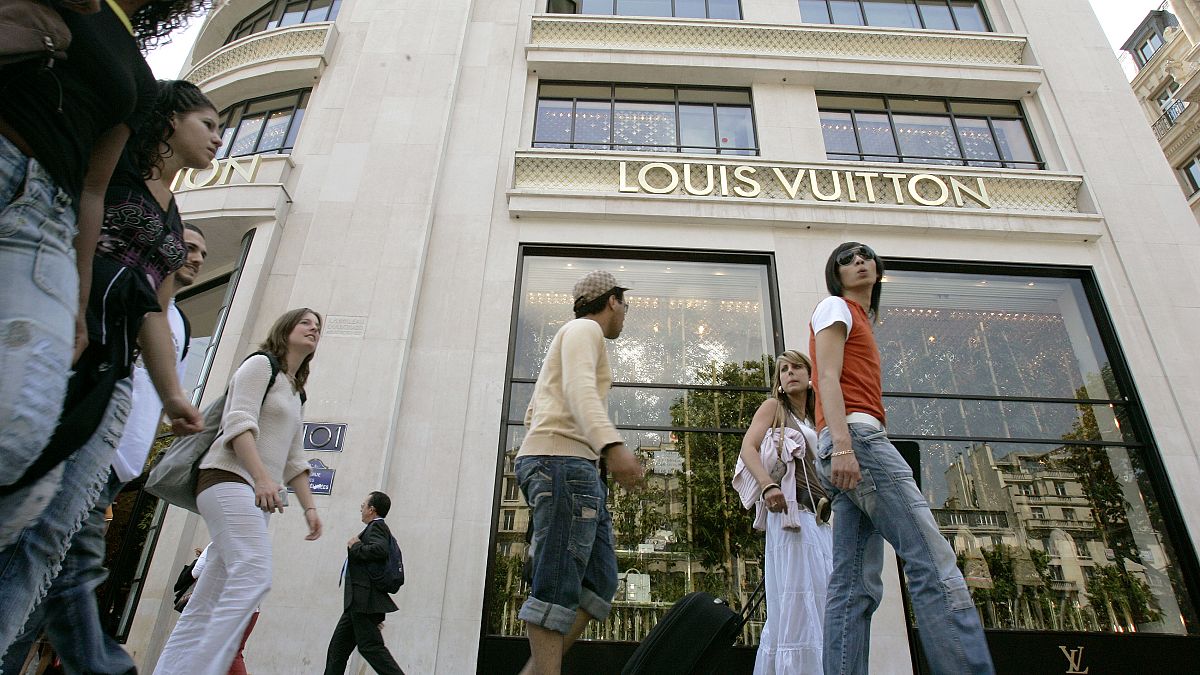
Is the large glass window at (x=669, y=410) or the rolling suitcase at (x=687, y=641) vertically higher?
the large glass window at (x=669, y=410)

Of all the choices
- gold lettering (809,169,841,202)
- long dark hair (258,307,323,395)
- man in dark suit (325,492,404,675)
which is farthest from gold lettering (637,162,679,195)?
long dark hair (258,307,323,395)

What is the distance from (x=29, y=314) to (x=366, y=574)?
4.42 m

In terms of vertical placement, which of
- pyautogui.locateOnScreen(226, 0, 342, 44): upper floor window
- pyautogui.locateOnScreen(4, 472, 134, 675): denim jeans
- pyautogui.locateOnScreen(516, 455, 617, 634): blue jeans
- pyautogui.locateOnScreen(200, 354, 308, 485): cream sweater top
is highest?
pyautogui.locateOnScreen(226, 0, 342, 44): upper floor window

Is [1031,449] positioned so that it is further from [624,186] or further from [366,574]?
[366,574]

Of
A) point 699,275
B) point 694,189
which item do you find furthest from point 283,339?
point 694,189

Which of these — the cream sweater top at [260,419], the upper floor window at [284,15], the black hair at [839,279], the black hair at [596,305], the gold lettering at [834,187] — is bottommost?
the cream sweater top at [260,419]

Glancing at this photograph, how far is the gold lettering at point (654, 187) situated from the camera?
28.8ft

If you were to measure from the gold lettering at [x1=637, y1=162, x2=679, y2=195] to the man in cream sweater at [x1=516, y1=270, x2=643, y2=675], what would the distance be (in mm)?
6185

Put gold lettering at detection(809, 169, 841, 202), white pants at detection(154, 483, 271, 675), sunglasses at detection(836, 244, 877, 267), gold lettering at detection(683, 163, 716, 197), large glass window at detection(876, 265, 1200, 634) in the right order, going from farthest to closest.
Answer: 1. gold lettering at detection(683, 163, 716, 197)
2. gold lettering at detection(809, 169, 841, 202)
3. large glass window at detection(876, 265, 1200, 634)
4. sunglasses at detection(836, 244, 877, 267)
5. white pants at detection(154, 483, 271, 675)

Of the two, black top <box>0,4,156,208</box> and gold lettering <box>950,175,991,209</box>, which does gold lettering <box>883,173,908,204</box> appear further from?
black top <box>0,4,156,208</box>

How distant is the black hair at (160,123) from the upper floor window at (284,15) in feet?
35.9

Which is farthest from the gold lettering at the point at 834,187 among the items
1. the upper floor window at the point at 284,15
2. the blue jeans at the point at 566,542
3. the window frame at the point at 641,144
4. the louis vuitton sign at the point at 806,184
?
the upper floor window at the point at 284,15

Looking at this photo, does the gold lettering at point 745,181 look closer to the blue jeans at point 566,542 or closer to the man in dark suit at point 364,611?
the man in dark suit at point 364,611

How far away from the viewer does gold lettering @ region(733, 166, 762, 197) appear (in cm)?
874
